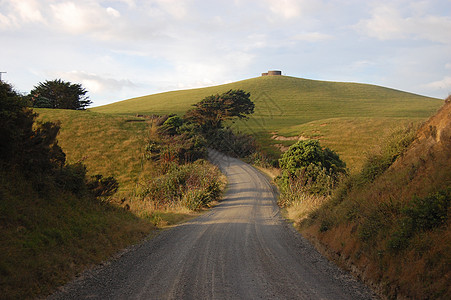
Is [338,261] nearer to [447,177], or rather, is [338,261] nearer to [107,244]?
[447,177]

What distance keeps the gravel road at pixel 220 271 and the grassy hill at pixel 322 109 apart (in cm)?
3558

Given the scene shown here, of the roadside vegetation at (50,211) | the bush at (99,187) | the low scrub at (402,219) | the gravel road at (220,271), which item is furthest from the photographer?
the bush at (99,187)

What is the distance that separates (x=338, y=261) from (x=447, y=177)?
3.08 metres

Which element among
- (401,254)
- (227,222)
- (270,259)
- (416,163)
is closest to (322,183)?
(227,222)

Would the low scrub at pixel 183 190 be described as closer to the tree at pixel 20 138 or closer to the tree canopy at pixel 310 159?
the tree canopy at pixel 310 159

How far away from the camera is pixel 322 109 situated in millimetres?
89312

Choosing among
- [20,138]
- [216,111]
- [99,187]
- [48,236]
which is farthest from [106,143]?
[48,236]

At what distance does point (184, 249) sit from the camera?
9.13 m

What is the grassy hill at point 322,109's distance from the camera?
53197 mm

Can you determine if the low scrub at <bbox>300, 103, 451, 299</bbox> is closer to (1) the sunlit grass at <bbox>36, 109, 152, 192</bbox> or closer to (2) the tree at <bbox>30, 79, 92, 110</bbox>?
(1) the sunlit grass at <bbox>36, 109, 152, 192</bbox>

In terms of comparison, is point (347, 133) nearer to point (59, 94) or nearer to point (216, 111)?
point (216, 111)

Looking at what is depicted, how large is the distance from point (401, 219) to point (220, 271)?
402cm

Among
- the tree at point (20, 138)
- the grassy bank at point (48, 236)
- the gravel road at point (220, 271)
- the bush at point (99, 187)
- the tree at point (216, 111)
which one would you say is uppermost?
the tree at point (216, 111)

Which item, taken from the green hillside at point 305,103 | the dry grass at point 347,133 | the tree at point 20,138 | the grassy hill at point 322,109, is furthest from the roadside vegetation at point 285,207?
the green hillside at point 305,103
